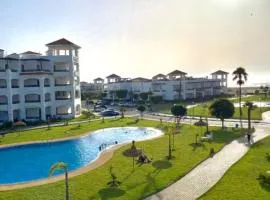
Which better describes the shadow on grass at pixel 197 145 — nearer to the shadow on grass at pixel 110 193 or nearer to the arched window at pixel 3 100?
the shadow on grass at pixel 110 193

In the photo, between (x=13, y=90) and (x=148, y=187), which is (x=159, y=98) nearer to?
(x=13, y=90)

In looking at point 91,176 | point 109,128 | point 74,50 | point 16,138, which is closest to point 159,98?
point 74,50

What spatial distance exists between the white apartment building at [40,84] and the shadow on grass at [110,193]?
39098mm

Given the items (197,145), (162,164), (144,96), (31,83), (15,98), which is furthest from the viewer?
Answer: (144,96)

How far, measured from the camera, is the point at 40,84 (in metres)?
59.1

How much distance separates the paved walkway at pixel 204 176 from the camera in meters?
21.0

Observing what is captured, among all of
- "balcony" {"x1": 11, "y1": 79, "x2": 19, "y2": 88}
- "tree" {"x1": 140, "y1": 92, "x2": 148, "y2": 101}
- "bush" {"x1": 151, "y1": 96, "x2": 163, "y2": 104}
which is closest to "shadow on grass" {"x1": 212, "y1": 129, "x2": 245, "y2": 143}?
"balcony" {"x1": 11, "y1": 79, "x2": 19, "y2": 88}

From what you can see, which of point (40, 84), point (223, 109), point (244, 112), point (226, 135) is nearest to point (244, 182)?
point (226, 135)

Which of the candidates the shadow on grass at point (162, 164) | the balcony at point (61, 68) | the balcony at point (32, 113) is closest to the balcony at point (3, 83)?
the balcony at point (32, 113)

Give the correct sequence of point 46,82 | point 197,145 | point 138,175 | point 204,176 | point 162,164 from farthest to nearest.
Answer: point 46,82 < point 197,145 < point 162,164 < point 138,175 < point 204,176

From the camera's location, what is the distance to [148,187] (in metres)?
22.2

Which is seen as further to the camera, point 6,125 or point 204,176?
point 6,125

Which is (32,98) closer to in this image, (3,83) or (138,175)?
(3,83)

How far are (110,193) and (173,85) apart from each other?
2712 inches
